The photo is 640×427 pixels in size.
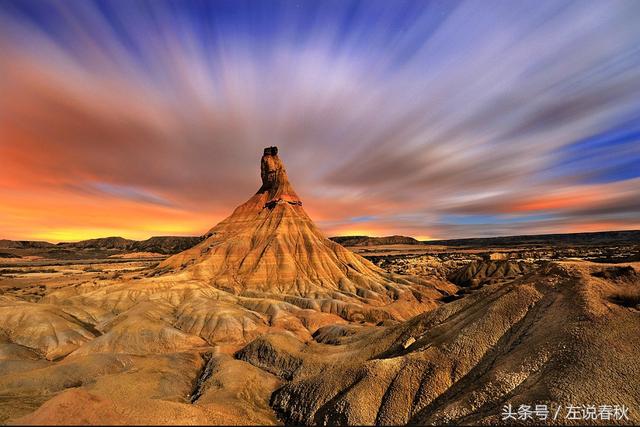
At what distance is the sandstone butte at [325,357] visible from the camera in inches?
742

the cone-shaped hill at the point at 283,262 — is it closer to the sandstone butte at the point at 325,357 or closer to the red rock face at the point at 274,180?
the red rock face at the point at 274,180

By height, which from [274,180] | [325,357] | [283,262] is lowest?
[325,357]

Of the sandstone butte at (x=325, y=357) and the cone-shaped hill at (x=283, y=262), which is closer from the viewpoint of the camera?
the sandstone butte at (x=325, y=357)

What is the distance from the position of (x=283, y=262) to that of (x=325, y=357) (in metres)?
63.9

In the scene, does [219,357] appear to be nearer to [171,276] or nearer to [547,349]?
[547,349]

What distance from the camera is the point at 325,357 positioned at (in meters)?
35.8

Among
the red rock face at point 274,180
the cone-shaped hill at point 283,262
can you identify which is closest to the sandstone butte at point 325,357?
the cone-shaped hill at point 283,262

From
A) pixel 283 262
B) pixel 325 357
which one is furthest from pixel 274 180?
pixel 325 357

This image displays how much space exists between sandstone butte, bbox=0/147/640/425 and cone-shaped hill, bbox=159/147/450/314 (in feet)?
45.2

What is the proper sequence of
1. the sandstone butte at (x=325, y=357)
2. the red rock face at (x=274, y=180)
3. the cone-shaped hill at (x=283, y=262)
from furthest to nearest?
the red rock face at (x=274, y=180)
the cone-shaped hill at (x=283, y=262)
the sandstone butte at (x=325, y=357)

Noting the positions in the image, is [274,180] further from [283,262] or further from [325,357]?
[325,357]

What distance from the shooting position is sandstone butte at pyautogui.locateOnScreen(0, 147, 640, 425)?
1884 centimetres

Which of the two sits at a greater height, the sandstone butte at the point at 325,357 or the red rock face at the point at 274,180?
the red rock face at the point at 274,180

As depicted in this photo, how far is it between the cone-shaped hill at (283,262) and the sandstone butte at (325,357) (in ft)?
45.2
